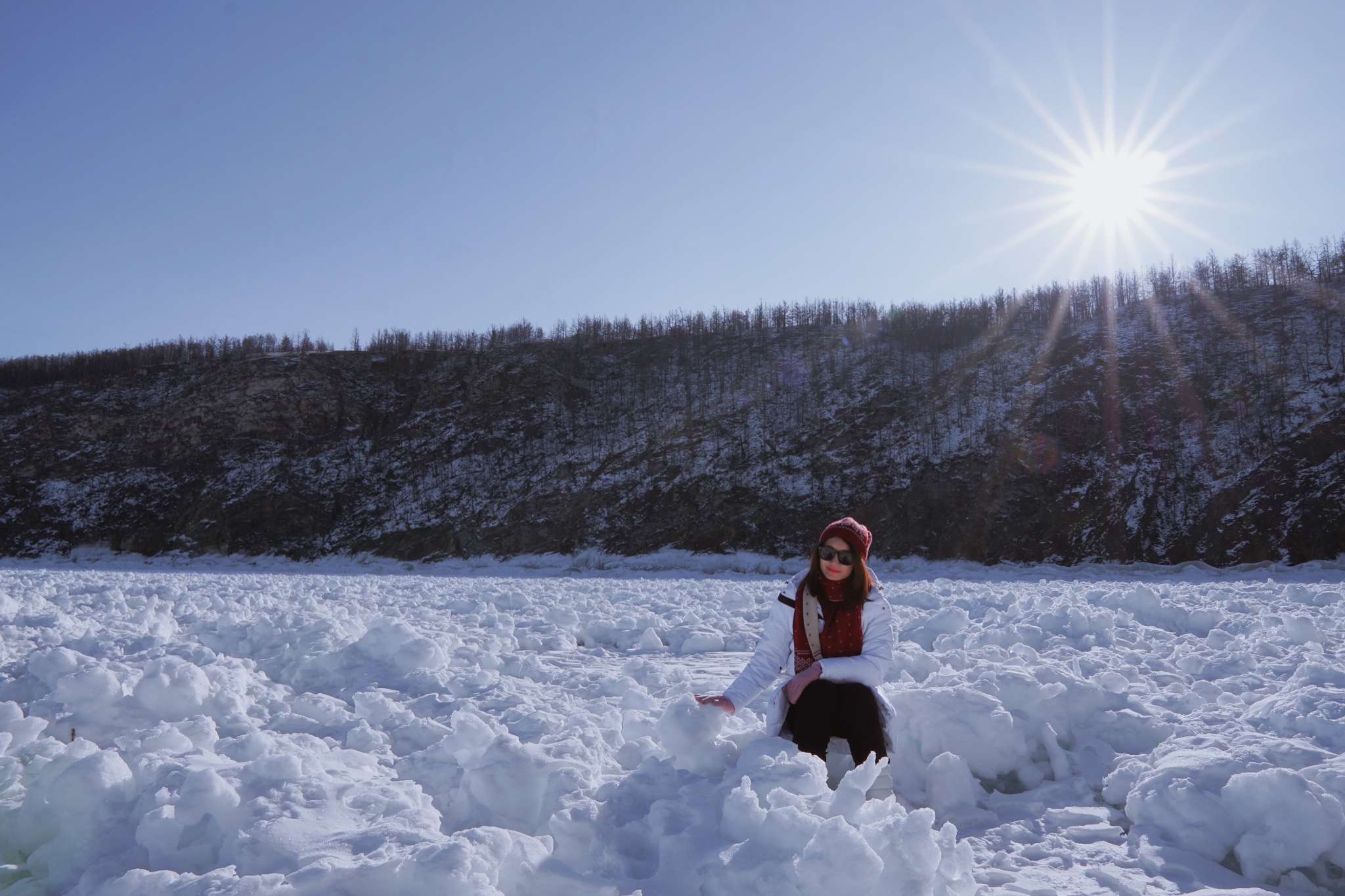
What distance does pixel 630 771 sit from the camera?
3.20 metres

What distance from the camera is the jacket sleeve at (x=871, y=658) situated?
10.8ft

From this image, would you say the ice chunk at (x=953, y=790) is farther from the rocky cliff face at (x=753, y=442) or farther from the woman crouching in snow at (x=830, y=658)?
the rocky cliff face at (x=753, y=442)

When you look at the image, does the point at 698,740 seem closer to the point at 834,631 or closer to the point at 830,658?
the point at 830,658

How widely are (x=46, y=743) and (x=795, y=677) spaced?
3.52 metres

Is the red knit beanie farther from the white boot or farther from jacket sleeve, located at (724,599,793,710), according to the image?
the white boot

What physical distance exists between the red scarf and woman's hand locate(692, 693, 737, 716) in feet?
1.36

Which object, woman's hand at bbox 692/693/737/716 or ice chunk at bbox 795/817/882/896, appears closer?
ice chunk at bbox 795/817/882/896

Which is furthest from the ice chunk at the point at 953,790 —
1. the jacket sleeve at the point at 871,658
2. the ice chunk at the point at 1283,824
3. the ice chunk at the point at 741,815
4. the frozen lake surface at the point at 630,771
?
the ice chunk at the point at 741,815

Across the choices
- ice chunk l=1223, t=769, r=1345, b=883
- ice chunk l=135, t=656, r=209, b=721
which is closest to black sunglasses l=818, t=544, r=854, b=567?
ice chunk l=1223, t=769, r=1345, b=883

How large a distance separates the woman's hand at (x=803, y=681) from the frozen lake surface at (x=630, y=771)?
1.13 ft

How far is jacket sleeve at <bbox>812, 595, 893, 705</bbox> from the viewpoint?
10.8 feet

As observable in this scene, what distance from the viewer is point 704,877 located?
86.7 inches

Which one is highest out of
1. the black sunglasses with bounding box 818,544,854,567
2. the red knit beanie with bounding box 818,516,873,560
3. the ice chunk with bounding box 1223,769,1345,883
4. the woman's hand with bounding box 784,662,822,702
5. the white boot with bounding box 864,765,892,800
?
the red knit beanie with bounding box 818,516,873,560

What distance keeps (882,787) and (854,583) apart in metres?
0.90
